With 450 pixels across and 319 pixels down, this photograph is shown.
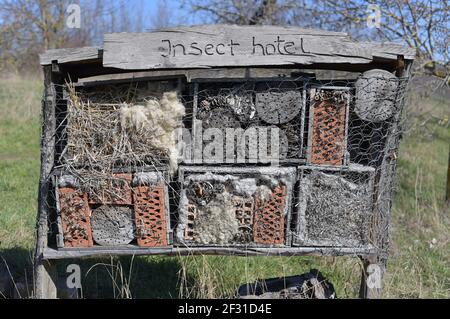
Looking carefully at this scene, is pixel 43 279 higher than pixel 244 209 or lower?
lower

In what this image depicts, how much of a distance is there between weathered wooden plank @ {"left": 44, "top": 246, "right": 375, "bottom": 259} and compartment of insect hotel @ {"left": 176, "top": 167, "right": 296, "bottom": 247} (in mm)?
58

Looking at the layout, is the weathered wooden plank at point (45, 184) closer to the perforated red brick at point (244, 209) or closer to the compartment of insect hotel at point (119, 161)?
the compartment of insect hotel at point (119, 161)

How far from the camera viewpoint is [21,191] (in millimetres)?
7645

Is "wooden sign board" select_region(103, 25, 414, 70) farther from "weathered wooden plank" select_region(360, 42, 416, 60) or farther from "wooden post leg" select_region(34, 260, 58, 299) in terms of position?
"wooden post leg" select_region(34, 260, 58, 299)

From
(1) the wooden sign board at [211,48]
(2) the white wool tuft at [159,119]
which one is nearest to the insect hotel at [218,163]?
(2) the white wool tuft at [159,119]

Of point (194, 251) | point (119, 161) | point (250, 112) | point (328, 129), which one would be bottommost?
point (194, 251)

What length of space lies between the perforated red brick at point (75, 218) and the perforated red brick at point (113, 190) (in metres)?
0.08

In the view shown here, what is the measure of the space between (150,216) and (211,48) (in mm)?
1234

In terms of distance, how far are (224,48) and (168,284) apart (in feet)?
8.16

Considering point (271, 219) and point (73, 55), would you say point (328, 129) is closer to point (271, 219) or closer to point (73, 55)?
point (271, 219)

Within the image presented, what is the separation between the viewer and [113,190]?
12.1 ft

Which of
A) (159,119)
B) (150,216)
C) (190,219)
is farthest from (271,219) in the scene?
(159,119)
